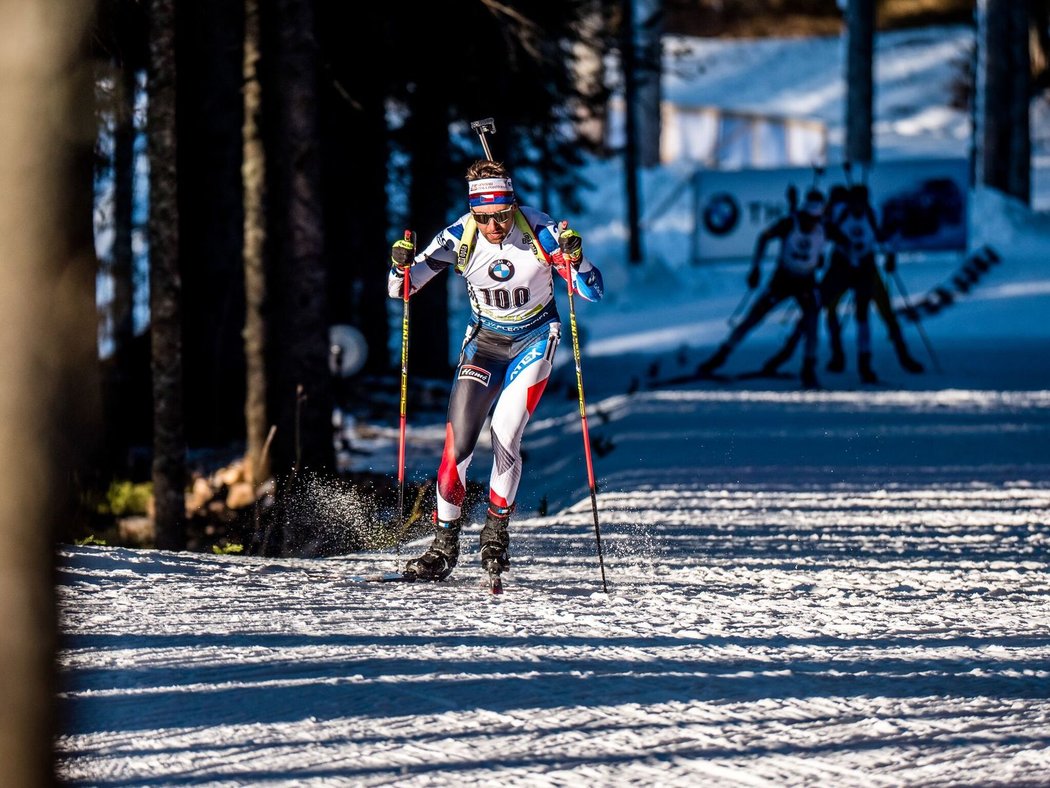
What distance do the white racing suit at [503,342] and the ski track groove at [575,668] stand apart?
632 millimetres

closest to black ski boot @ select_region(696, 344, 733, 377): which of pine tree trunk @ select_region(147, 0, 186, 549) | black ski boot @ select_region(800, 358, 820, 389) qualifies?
black ski boot @ select_region(800, 358, 820, 389)

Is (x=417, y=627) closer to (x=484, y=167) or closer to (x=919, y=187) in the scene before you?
(x=484, y=167)

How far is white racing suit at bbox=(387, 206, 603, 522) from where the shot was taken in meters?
8.38

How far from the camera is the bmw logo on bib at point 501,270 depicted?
8.39 m

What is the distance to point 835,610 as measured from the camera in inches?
298

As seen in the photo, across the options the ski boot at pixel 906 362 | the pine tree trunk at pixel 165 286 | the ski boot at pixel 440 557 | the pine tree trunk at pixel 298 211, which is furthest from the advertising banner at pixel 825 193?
the ski boot at pixel 440 557

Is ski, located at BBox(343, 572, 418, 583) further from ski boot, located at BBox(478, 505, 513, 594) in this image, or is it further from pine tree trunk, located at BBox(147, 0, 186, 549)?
pine tree trunk, located at BBox(147, 0, 186, 549)

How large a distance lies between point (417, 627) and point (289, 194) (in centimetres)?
573

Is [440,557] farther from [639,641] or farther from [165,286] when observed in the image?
[165,286]

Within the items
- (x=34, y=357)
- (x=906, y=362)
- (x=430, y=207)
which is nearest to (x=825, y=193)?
(x=906, y=362)

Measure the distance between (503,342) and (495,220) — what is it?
2.20 feet

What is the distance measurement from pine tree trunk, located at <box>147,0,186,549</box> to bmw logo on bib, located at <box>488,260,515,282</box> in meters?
3.04

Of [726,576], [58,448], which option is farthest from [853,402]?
[58,448]

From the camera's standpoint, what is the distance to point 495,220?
325 inches
